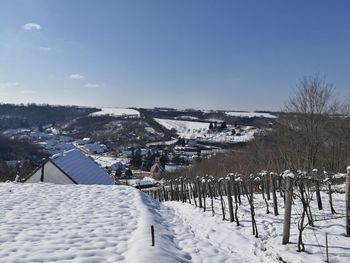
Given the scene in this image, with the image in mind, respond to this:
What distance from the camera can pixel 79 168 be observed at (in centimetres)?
2872

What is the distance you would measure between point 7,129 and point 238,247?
592 feet

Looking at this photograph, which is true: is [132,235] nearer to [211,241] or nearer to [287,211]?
[211,241]

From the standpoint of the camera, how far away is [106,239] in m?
7.55

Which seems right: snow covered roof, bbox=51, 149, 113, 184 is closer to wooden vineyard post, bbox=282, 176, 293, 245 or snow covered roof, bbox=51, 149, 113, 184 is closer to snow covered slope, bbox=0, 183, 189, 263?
snow covered slope, bbox=0, 183, 189, 263

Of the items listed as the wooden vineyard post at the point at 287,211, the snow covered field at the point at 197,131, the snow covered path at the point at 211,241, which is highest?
the wooden vineyard post at the point at 287,211

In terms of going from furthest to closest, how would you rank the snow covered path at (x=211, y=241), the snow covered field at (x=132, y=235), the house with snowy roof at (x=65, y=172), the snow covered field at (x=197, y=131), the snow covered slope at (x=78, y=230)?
the snow covered field at (x=197, y=131), the house with snowy roof at (x=65, y=172), the snow covered path at (x=211, y=241), the snow covered field at (x=132, y=235), the snow covered slope at (x=78, y=230)

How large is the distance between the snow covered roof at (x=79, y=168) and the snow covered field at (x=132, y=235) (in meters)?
13.5

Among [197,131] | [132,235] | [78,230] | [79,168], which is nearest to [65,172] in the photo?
[79,168]

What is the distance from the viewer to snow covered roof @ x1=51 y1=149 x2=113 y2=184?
87.3ft

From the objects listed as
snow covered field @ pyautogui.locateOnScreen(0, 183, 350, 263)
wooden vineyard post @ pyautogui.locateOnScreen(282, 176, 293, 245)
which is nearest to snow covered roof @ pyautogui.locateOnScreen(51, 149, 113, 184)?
snow covered field @ pyautogui.locateOnScreen(0, 183, 350, 263)

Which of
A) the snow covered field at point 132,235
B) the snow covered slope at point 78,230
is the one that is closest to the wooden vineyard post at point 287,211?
the snow covered field at point 132,235

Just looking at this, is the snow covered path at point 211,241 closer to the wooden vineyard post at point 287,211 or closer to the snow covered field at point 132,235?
the snow covered field at point 132,235

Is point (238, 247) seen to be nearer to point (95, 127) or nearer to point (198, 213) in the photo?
point (198, 213)

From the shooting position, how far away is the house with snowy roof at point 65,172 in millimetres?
26094
